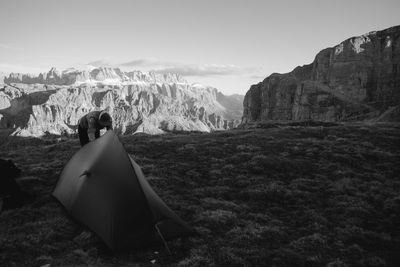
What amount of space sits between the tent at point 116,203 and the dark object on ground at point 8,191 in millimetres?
2334

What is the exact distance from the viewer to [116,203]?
33.4 feet

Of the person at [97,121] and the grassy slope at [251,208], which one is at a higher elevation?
the person at [97,121]

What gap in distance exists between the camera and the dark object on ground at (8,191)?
41.3ft

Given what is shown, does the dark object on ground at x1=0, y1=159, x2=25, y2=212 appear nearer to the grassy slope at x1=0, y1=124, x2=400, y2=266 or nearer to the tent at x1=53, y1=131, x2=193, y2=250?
the grassy slope at x1=0, y1=124, x2=400, y2=266

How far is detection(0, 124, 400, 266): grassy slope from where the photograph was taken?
963cm

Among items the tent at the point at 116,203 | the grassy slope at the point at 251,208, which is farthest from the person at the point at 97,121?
the grassy slope at the point at 251,208

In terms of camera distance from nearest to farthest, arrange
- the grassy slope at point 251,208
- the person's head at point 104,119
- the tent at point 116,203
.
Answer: the grassy slope at point 251,208, the tent at point 116,203, the person's head at point 104,119

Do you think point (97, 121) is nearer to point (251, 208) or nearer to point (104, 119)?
point (104, 119)

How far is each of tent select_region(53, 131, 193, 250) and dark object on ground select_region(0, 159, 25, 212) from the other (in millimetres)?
2334

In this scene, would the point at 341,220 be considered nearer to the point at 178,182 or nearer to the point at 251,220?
the point at 251,220

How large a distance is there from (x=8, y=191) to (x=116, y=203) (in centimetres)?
547

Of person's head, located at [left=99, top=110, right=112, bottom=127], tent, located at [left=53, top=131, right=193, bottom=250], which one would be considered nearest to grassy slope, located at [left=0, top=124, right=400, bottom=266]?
tent, located at [left=53, top=131, right=193, bottom=250]

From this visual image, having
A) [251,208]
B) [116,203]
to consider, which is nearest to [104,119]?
[116,203]

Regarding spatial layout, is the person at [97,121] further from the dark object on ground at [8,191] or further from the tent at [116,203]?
the dark object on ground at [8,191]
